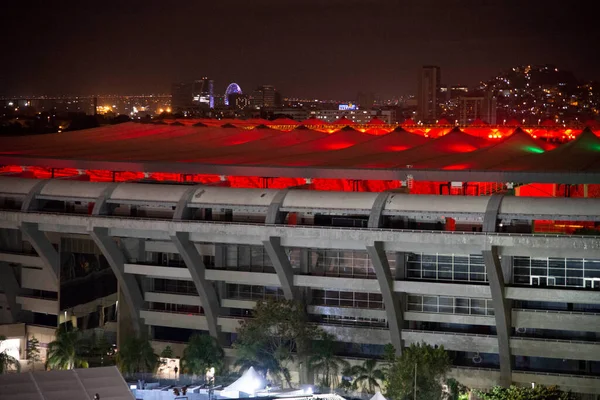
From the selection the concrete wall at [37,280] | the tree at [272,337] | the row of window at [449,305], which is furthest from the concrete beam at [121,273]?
the row of window at [449,305]

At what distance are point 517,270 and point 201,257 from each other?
15295 mm

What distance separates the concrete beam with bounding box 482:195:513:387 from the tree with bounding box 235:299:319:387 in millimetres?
8300

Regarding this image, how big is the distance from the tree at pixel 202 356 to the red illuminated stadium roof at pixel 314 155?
11500 millimetres

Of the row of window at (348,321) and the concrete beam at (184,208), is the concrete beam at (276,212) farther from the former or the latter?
the row of window at (348,321)

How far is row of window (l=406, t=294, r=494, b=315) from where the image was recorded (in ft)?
150

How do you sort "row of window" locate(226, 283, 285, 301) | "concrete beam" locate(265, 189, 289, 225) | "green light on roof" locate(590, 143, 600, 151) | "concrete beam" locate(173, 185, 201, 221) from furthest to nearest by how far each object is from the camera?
"green light on roof" locate(590, 143, 600, 151), "row of window" locate(226, 283, 285, 301), "concrete beam" locate(173, 185, 201, 221), "concrete beam" locate(265, 189, 289, 225)

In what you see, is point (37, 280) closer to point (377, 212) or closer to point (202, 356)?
point (202, 356)

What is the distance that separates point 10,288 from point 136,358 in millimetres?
12142

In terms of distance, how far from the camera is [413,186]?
190 feet

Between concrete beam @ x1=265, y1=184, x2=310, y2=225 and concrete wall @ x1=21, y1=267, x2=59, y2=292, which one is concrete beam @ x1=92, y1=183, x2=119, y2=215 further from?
concrete beam @ x1=265, y1=184, x2=310, y2=225

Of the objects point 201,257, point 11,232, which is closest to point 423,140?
point 201,257

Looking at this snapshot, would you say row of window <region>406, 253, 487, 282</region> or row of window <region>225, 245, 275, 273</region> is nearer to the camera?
row of window <region>406, 253, 487, 282</region>

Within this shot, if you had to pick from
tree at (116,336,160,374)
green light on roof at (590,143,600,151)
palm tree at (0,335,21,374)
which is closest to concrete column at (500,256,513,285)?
green light on roof at (590,143,600,151)

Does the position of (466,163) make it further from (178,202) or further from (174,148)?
(174,148)
